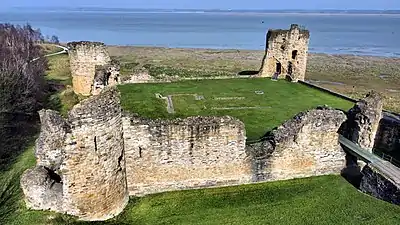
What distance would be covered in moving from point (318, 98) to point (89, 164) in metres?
16.7

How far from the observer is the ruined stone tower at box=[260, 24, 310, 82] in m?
29.7

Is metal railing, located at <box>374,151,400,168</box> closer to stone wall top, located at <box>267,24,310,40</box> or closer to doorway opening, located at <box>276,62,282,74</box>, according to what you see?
doorway opening, located at <box>276,62,282,74</box>

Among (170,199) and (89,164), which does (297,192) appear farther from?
(89,164)

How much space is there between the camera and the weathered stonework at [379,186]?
13.0 meters

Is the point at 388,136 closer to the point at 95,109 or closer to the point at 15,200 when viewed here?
the point at 95,109

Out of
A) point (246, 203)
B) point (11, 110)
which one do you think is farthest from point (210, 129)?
point (11, 110)

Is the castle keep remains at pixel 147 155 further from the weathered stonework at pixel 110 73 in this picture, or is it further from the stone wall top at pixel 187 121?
the weathered stonework at pixel 110 73

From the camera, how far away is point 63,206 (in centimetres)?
1216

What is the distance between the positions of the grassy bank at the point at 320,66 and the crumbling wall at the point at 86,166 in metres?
27.5

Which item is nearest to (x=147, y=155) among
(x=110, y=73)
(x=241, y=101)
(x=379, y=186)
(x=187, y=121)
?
(x=187, y=121)

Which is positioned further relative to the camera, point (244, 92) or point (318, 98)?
point (244, 92)

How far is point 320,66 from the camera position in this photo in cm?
6250

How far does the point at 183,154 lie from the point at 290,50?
18552 mm

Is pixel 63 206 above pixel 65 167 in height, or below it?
below
